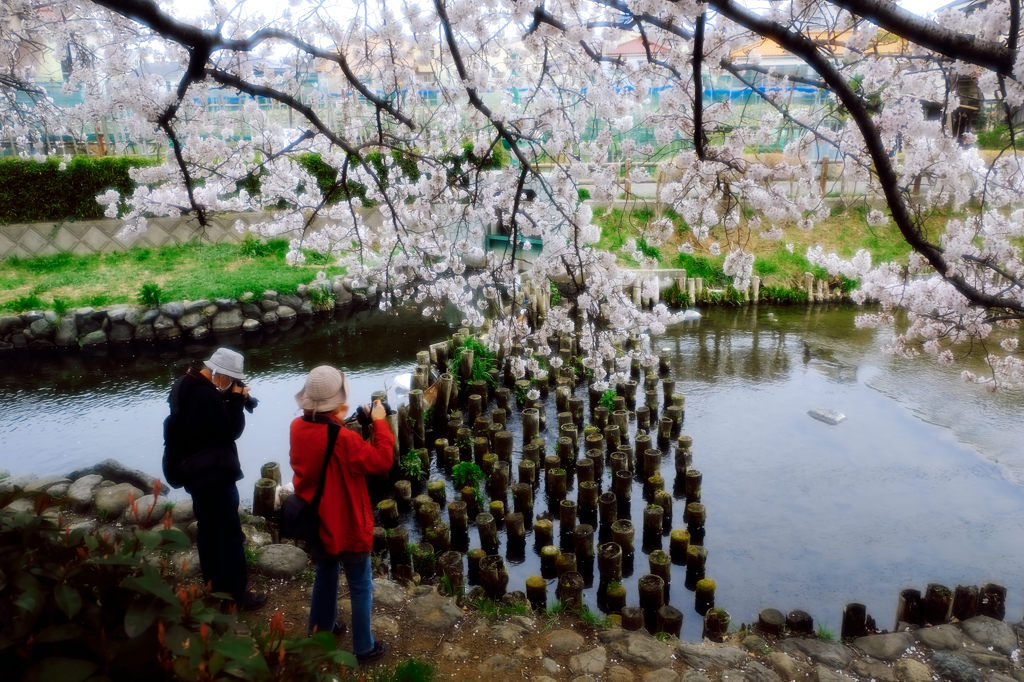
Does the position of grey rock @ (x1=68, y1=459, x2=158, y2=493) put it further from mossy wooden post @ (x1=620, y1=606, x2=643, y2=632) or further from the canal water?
mossy wooden post @ (x1=620, y1=606, x2=643, y2=632)

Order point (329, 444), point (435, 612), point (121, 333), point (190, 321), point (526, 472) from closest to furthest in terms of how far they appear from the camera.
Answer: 1. point (329, 444)
2. point (435, 612)
3. point (526, 472)
4. point (121, 333)
5. point (190, 321)

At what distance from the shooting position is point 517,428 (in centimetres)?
884

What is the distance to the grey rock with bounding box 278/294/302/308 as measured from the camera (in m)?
13.8

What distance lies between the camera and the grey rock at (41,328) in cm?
1204

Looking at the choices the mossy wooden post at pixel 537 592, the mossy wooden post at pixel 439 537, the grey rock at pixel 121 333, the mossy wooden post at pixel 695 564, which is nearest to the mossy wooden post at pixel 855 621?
the mossy wooden post at pixel 695 564

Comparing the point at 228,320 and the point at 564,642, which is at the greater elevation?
the point at 228,320

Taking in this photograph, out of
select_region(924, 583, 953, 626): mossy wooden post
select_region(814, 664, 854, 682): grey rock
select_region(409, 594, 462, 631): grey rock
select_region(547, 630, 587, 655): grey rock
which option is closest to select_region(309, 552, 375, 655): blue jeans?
select_region(409, 594, 462, 631): grey rock

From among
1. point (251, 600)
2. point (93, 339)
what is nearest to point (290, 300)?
point (93, 339)

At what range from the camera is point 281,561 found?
486cm

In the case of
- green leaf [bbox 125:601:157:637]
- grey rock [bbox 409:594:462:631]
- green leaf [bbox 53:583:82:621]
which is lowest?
grey rock [bbox 409:594:462:631]

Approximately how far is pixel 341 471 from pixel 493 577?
7.62 feet

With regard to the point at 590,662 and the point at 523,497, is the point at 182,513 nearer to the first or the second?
the point at 523,497

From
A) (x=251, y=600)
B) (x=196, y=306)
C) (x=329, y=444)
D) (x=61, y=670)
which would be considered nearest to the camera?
(x=61, y=670)

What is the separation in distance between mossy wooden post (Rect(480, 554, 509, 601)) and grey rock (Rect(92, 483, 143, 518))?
3097mm
